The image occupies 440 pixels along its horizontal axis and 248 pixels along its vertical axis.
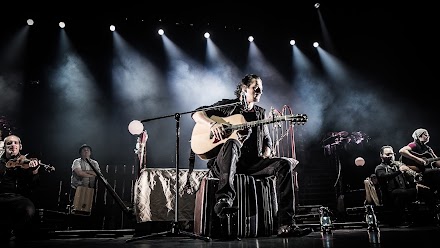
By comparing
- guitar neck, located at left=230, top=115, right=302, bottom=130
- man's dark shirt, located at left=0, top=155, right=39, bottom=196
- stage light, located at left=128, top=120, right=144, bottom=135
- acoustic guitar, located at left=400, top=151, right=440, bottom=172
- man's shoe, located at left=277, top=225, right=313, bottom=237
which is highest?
stage light, located at left=128, top=120, right=144, bottom=135

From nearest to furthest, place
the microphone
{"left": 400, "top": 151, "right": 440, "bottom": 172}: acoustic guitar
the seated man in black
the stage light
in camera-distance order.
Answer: the microphone → the seated man in black → {"left": 400, "top": 151, "right": 440, "bottom": 172}: acoustic guitar → the stage light

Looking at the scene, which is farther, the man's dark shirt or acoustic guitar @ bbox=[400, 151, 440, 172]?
acoustic guitar @ bbox=[400, 151, 440, 172]

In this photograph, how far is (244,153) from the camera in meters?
3.35

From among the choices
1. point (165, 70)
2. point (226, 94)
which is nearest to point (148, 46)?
point (165, 70)

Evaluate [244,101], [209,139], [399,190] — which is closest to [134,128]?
[209,139]

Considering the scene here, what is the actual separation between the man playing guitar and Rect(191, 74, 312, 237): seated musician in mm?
3557

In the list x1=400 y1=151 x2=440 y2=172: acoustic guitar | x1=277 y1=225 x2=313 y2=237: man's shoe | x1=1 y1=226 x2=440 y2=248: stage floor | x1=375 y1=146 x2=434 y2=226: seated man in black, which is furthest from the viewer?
x1=400 y1=151 x2=440 y2=172: acoustic guitar

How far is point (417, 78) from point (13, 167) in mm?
10924

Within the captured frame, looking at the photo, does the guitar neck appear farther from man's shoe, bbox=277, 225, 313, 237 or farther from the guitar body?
man's shoe, bbox=277, 225, 313, 237

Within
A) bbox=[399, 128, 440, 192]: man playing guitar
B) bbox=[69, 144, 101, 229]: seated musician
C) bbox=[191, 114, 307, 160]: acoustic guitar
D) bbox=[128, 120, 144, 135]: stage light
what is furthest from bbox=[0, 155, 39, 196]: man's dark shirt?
bbox=[399, 128, 440, 192]: man playing guitar

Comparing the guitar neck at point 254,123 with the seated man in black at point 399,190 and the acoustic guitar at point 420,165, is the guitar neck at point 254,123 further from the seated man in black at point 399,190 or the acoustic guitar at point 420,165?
the acoustic guitar at point 420,165

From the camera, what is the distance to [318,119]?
1102cm

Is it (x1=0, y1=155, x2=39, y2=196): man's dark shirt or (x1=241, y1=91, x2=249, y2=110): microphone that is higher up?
(x1=241, y1=91, x2=249, y2=110): microphone

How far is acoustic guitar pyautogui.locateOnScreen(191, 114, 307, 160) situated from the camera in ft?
10.6
